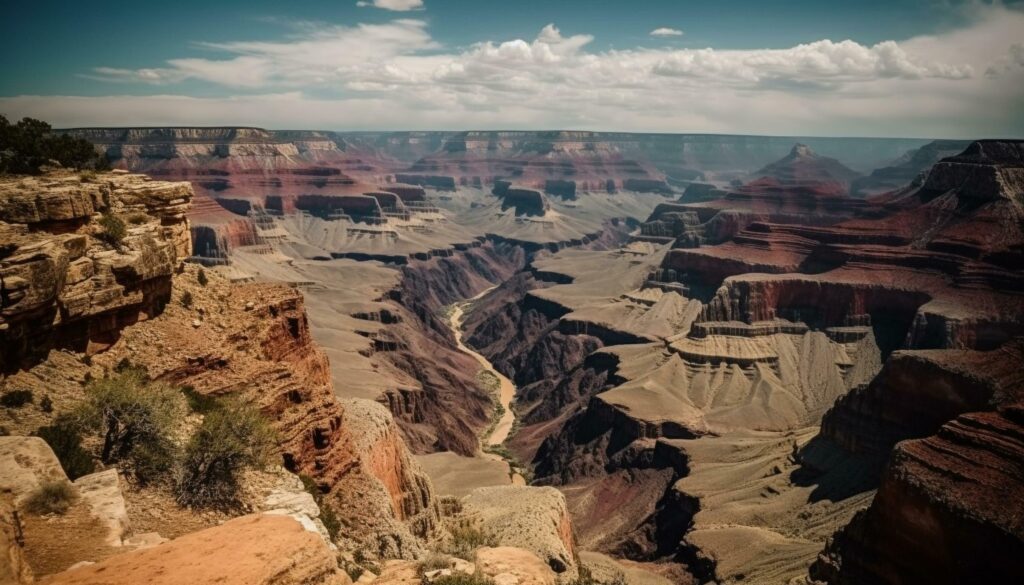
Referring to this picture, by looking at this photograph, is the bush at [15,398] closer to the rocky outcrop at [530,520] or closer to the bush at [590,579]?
the rocky outcrop at [530,520]

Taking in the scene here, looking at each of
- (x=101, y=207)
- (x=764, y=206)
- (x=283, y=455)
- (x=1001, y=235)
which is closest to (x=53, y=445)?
(x=283, y=455)

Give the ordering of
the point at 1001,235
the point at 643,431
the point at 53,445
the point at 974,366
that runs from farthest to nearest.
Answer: the point at 1001,235 < the point at 643,431 < the point at 974,366 < the point at 53,445

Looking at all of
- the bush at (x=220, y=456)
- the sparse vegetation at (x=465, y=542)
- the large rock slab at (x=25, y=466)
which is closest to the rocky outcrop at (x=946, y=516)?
the sparse vegetation at (x=465, y=542)

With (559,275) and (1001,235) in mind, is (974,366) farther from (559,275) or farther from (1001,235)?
(559,275)

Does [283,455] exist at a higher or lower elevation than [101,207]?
lower

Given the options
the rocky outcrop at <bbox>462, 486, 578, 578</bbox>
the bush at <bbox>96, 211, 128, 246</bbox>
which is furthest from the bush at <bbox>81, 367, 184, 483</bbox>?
the rocky outcrop at <bbox>462, 486, 578, 578</bbox>

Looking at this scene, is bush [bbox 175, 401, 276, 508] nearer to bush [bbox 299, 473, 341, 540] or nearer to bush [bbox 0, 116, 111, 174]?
bush [bbox 299, 473, 341, 540]

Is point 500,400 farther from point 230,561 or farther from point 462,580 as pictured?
point 230,561

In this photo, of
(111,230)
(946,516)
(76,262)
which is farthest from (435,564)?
(946,516)
